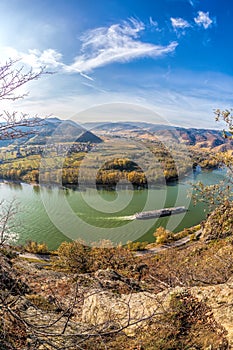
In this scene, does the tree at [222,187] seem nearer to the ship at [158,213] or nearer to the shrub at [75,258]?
the shrub at [75,258]

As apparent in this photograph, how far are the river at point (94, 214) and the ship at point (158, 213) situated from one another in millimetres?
779

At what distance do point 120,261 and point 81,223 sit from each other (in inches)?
660

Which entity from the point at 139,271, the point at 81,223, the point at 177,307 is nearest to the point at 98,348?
the point at 177,307

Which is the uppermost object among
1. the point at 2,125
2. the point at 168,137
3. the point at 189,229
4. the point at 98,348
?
the point at 168,137

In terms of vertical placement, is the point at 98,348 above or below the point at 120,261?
above

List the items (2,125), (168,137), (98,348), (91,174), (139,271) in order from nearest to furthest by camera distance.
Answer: (2,125)
(98,348)
(139,271)
(91,174)
(168,137)

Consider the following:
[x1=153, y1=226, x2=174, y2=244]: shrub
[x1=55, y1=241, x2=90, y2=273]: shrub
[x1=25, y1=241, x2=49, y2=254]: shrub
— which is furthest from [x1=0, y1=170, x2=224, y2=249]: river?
[x1=55, y1=241, x2=90, y2=273]: shrub

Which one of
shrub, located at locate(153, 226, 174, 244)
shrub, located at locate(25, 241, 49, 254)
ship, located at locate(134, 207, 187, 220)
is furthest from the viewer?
ship, located at locate(134, 207, 187, 220)

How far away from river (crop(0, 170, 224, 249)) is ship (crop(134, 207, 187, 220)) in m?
0.78

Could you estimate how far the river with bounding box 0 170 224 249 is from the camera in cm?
2658

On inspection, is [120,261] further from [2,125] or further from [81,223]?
[81,223]

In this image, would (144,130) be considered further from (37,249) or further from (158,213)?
(37,249)

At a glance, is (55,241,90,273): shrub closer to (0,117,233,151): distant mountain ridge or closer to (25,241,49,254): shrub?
(25,241,49,254): shrub

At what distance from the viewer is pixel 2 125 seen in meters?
2.30
